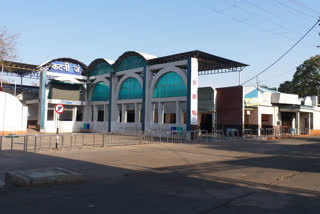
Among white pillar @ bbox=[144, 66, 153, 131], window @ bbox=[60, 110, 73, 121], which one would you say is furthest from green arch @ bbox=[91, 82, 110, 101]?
white pillar @ bbox=[144, 66, 153, 131]

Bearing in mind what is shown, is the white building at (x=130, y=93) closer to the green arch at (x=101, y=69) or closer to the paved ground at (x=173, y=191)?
the green arch at (x=101, y=69)

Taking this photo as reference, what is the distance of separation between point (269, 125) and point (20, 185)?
3270cm

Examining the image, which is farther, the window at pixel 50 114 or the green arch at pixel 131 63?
the window at pixel 50 114

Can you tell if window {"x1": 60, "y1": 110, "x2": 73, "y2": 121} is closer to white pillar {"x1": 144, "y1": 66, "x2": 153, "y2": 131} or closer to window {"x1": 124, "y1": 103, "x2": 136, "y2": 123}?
window {"x1": 124, "y1": 103, "x2": 136, "y2": 123}

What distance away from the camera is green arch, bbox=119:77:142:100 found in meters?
33.6

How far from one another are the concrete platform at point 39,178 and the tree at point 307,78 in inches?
2072

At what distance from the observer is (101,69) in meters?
39.2

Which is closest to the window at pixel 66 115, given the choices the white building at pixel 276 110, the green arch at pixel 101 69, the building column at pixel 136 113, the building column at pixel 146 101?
the green arch at pixel 101 69

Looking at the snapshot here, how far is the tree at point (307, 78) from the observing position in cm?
5006

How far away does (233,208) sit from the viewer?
18.9ft

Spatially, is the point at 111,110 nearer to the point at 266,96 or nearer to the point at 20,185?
the point at 266,96

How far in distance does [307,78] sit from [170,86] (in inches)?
1361

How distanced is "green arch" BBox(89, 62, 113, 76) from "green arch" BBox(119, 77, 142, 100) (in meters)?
3.76

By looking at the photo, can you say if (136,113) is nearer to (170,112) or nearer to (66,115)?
(170,112)
